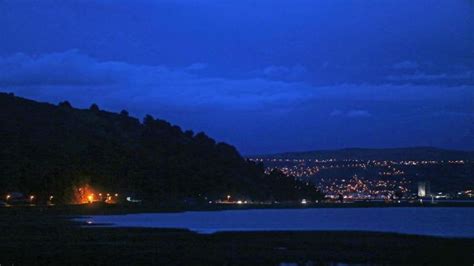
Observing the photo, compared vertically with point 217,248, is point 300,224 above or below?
above

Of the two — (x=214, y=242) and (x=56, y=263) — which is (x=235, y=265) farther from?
(x=214, y=242)

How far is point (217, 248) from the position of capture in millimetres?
62062

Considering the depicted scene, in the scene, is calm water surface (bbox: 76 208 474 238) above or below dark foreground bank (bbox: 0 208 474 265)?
above

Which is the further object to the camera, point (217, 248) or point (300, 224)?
point (300, 224)

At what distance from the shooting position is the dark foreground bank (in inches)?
2069

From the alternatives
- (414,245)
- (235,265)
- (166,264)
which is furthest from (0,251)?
(414,245)

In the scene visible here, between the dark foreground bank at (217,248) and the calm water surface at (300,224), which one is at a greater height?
the calm water surface at (300,224)

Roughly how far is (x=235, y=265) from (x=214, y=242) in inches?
714

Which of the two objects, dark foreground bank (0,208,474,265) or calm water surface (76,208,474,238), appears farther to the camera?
calm water surface (76,208,474,238)

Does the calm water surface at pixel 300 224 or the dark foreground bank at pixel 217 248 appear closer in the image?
the dark foreground bank at pixel 217 248

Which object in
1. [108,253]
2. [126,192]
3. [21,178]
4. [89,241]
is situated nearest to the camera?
[108,253]

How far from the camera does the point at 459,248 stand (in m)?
61.2

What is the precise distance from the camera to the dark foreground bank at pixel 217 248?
5256 centimetres

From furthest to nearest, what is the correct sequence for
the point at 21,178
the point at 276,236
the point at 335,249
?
the point at 21,178 → the point at 276,236 → the point at 335,249
